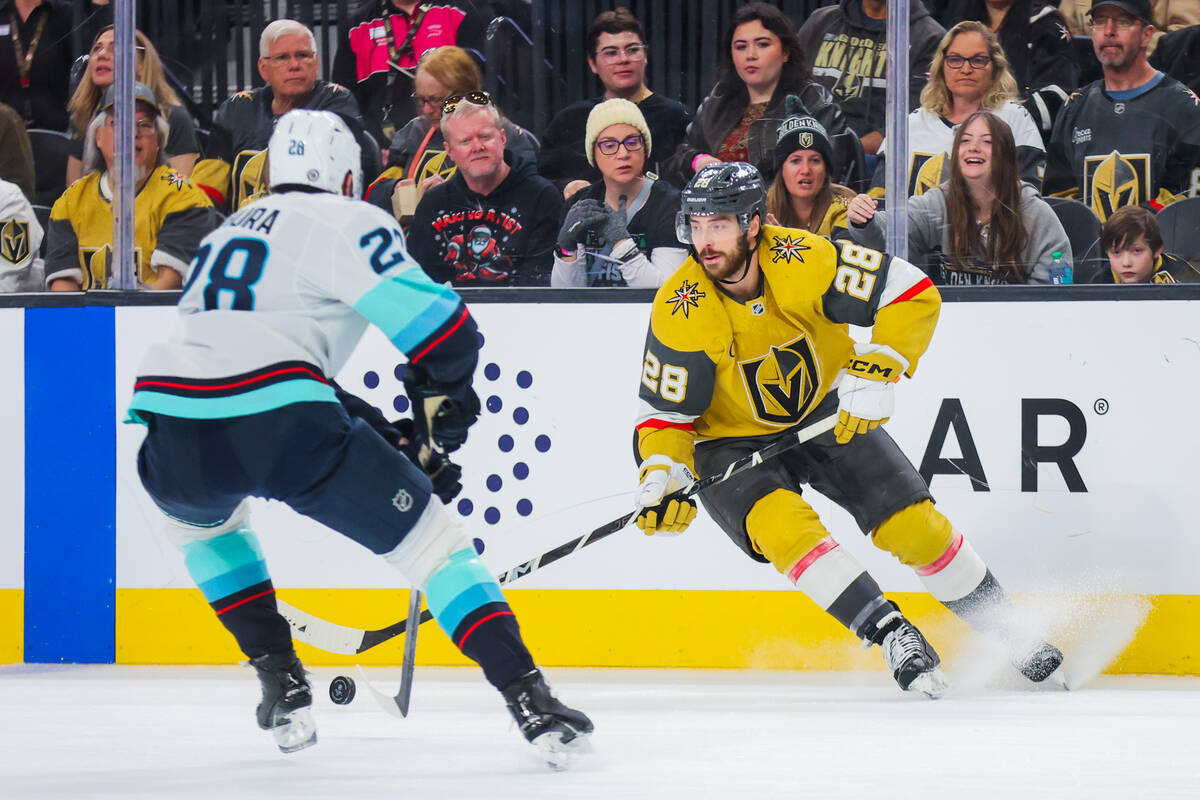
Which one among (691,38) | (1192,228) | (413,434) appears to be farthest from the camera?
(691,38)

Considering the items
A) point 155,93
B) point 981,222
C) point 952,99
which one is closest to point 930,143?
point 952,99

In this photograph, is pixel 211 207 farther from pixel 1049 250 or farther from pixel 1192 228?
pixel 1192 228

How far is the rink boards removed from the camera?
3574 millimetres

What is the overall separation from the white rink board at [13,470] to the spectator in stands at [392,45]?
113 centimetres

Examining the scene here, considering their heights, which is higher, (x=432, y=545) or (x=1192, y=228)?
(x=1192, y=228)

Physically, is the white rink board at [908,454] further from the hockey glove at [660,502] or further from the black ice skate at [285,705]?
the black ice skate at [285,705]

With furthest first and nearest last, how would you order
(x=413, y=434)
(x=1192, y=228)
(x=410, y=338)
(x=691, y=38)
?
1. (x=691, y=38)
2. (x=1192, y=228)
3. (x=413, y=434)
4. (x=410, y=338)

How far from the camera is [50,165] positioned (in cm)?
402

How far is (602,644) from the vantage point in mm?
3748

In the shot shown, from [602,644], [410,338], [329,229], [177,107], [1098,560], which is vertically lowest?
[602,644]

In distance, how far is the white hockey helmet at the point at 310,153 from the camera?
2.62m

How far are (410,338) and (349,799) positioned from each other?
0.78 metres

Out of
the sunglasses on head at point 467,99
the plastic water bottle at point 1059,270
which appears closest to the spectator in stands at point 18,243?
the sunglasses on head at point 467,99

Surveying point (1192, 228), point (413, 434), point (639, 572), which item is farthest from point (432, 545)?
point (1192, 228)
